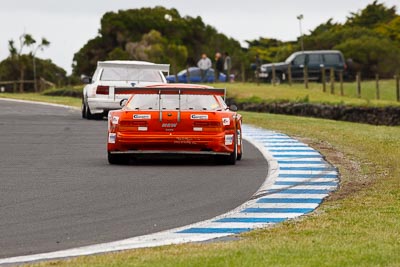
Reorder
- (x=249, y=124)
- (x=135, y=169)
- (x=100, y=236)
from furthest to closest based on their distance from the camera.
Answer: (x=249, y=124), (x=135, y=169), (x=100, y=236)

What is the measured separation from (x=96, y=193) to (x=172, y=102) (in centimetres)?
→ 510

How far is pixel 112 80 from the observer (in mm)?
33281

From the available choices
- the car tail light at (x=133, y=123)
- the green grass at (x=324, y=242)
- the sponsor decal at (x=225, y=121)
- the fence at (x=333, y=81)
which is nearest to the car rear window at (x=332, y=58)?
the fence at (x=333, y=81)

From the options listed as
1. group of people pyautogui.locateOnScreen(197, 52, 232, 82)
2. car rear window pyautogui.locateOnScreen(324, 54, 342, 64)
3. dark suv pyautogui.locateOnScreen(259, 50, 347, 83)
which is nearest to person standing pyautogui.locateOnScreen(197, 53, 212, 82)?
group of people pyautogui.locateOnScreen(197, 52, 232, 82)

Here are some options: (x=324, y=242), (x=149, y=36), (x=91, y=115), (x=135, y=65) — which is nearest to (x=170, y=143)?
(x=324, y=242)

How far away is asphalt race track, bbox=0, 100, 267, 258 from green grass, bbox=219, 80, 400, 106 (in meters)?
24.6

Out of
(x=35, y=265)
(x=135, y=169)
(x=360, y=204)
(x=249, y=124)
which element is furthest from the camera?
(x=249, y=124)

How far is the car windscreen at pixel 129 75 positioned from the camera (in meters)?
33.2

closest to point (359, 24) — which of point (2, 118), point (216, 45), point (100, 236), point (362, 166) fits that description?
point (216, 45)

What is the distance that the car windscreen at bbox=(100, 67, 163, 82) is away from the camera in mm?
33250

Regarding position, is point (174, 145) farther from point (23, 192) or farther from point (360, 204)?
point (360, 204)

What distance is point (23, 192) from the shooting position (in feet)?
50.3

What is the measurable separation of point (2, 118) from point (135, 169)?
56.0ft

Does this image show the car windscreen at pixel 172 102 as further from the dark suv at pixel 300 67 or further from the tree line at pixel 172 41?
the tree line at pixel 172 41
